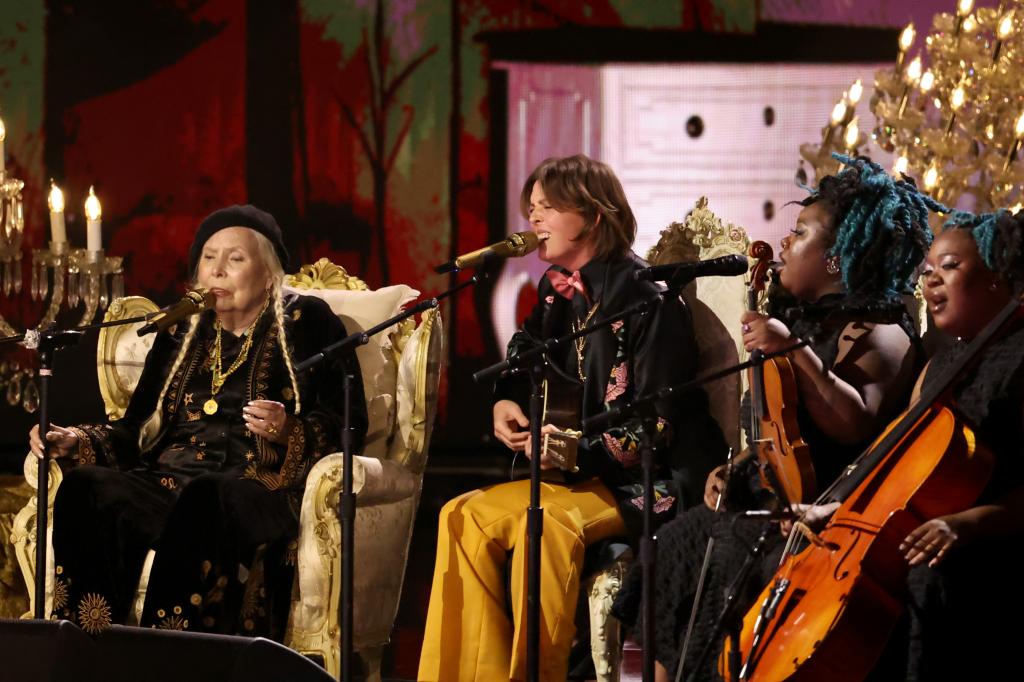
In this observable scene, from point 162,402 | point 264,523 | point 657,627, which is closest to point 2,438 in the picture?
point 162,402

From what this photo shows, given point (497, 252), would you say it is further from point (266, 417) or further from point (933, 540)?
point (933, 540)

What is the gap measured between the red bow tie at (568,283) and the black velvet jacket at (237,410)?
0.70m

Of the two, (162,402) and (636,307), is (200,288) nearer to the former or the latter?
(162,402)

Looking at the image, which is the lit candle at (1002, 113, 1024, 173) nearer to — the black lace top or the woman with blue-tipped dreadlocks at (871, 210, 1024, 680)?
the woman with blue-tipped dreadlocks at (871, 210, 1024, 680)

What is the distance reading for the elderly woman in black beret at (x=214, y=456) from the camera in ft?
13.3

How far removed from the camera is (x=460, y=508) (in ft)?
13.1

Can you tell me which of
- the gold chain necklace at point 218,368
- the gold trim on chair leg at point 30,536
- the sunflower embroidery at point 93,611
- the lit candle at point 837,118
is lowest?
the sunflower embroidery at point 93,611

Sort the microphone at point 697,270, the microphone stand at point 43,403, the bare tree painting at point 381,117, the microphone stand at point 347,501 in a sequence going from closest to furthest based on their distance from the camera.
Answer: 1. the microphone at point 697,270
2. the microphone stand at point 347,501
3. the microphone stand at point 43,403
4. the bare tree painting at point 381,117

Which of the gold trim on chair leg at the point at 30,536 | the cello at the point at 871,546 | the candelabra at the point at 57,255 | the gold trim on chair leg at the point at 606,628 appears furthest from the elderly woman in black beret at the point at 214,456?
the cello at the point at 871,546

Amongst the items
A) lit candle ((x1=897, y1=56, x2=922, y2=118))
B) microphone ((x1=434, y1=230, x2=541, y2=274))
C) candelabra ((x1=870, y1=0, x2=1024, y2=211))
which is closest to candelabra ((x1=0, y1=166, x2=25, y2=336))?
microphone ((x1=434, y1=230, x2=541, y2=274))

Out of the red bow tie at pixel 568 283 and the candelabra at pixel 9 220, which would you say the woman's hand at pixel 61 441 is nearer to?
the candelabra at pixel 9 220

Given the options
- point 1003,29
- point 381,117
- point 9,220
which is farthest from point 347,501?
point 381,117

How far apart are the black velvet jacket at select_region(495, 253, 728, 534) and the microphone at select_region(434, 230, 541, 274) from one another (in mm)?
487

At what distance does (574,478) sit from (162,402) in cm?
143
